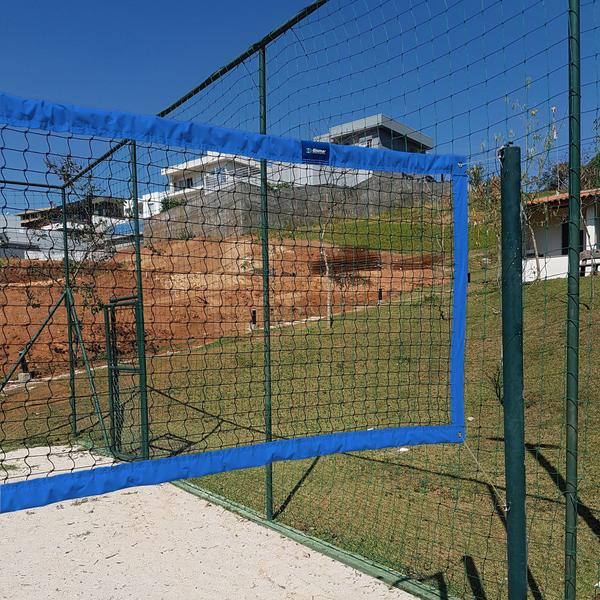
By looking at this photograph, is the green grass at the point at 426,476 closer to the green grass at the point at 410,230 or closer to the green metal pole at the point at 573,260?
the green grass at the point at 410,230

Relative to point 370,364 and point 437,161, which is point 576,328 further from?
point 370,364

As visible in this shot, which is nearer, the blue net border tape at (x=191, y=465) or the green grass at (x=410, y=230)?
the blue net border tape at (x=191, y=465)

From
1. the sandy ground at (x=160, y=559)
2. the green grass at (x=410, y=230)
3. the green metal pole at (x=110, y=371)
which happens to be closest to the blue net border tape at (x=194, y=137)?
the green grass at (x=410, y=230)

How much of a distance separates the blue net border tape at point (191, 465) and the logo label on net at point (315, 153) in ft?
4.13

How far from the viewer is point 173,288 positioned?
643cm

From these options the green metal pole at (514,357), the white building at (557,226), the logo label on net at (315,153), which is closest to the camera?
the green metal pole at (514,357)

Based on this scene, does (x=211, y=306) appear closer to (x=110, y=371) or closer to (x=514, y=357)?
(x=514, y=357)

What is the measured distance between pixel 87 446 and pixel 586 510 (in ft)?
16.8

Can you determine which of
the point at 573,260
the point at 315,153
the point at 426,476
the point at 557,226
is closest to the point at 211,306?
the point at 315,153

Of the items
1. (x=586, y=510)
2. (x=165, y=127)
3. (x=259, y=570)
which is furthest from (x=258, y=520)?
(x=165, y=127)

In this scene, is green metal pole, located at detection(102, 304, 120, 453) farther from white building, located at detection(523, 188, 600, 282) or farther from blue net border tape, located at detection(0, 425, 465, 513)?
white building, located at detection(523, 188, 600, 282)

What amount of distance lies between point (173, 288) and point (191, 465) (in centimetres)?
430

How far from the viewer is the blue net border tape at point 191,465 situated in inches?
79.9

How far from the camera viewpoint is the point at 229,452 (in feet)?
7.89
